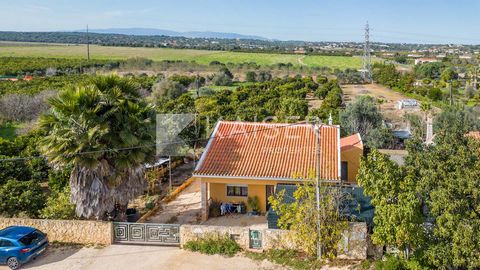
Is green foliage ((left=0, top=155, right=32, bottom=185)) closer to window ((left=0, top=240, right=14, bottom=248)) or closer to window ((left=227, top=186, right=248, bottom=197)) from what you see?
window ((left=0, top=240, right=14, bottom=248))

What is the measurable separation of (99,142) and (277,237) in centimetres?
763

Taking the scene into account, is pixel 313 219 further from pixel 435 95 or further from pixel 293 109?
pixel 435 95

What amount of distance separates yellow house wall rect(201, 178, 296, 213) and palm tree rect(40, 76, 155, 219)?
12.3ft

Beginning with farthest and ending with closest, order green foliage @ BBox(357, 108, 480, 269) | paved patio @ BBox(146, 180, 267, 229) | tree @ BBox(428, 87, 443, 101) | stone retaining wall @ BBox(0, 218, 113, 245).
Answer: tree @ BBox(428, 87, 443, 101) < paved patio @ BBox(146, 180, 267, 229) < stone retaining wall @ BBox(0, 218, 113, 245) < green foliage @ BBox(357, 108, 480, 269)

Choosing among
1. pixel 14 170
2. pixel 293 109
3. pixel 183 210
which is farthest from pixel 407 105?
pixel 14 170

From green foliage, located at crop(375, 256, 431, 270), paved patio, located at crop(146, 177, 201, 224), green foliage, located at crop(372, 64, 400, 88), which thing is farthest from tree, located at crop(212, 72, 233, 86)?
green foliage, located at crop(375, 256, 431, 270)

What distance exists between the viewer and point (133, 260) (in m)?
16.7

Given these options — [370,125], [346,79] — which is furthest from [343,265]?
[346,79]

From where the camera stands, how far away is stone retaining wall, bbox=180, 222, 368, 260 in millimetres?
16219

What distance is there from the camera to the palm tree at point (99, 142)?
693 inches

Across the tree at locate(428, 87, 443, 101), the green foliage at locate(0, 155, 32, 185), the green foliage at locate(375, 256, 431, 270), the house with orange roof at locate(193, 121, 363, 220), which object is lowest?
the green foliage at locate(375, 256, 431, 270)

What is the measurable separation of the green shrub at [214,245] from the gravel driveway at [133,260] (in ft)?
0.78

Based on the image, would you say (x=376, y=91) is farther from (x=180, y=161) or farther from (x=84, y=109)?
(x=84, y=109)

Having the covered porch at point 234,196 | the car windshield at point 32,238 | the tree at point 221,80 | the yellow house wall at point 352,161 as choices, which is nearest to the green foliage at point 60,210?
the car windshield at point 32,238
